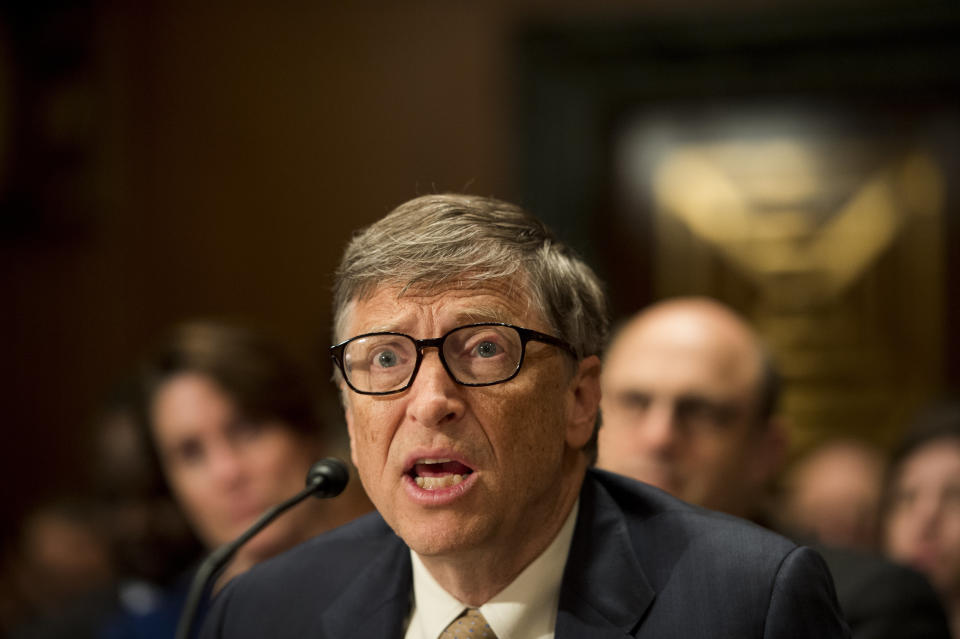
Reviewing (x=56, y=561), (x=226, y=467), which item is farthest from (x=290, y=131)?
(x=226, y=467)

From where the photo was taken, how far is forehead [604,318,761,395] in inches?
115

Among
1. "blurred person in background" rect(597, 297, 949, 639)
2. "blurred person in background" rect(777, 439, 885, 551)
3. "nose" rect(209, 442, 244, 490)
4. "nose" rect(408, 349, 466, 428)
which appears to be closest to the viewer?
"nose" rect(408, 349, 466, 428)

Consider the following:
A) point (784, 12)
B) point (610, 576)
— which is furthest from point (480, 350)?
point (784, 12)

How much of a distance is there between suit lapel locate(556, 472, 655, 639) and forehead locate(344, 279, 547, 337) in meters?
0.34

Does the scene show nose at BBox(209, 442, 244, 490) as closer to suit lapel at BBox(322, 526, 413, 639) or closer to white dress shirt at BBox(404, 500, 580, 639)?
suit lapel at BBox(322, 526, 413, 639)

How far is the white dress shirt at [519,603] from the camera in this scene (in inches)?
69.3

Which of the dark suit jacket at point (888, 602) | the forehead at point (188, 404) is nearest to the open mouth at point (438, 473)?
the dark suit jacket at point (888, 602)

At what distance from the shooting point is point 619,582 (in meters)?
1.77

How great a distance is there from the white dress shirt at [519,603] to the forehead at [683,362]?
3.66ft

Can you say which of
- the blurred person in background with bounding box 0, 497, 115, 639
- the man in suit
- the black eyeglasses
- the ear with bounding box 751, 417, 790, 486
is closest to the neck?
the man in suit

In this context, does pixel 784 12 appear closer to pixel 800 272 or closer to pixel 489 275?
pixel 800 272

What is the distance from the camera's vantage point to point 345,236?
18.9 ft

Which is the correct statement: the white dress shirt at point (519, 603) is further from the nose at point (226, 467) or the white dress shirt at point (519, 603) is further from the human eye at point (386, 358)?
the nose at point (226, 467)

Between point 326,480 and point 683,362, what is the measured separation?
1372mm
